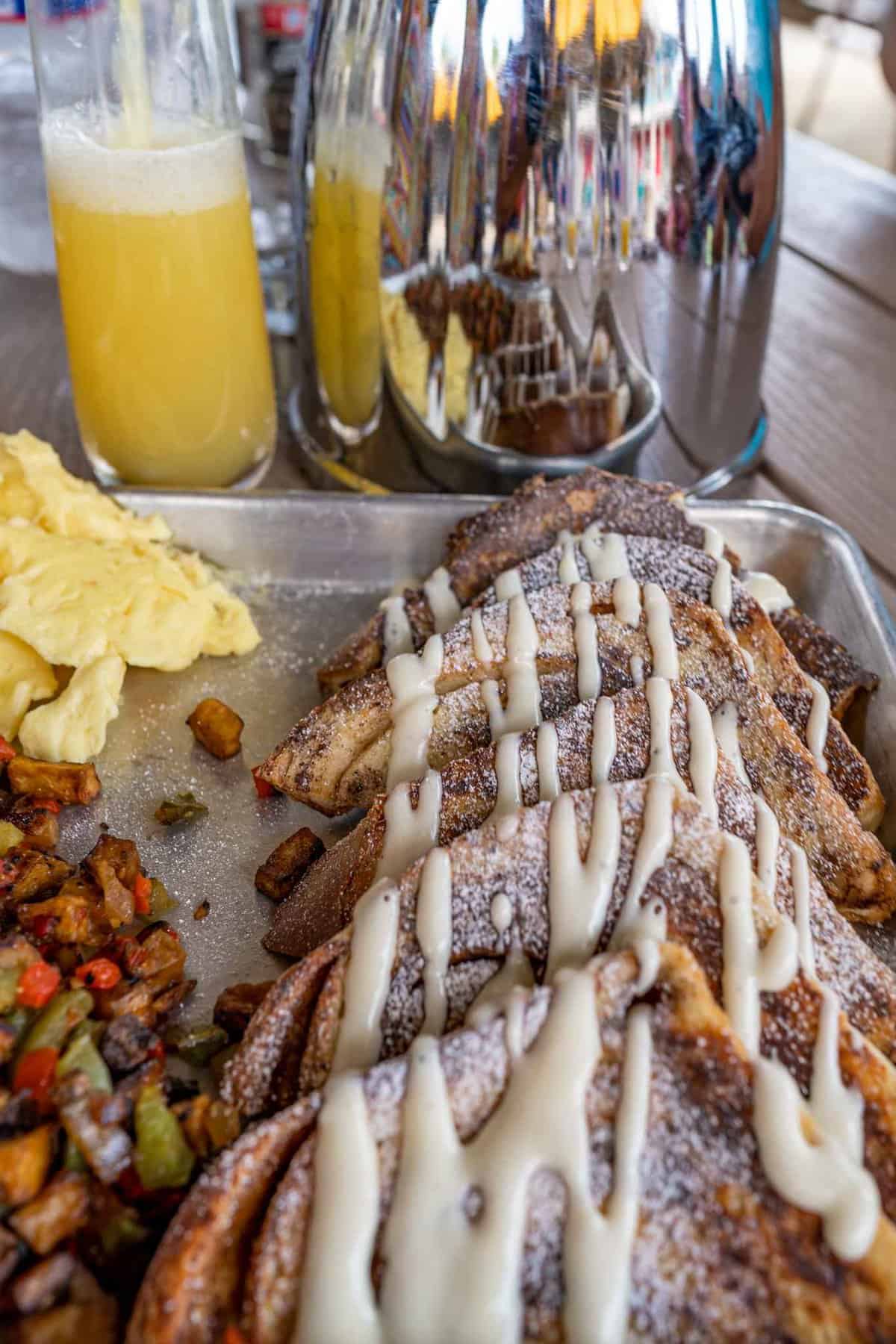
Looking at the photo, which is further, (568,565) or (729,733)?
(568,565)

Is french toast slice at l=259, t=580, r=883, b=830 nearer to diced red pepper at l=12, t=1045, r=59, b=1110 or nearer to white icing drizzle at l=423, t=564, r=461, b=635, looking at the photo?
white icing drizzle at l=423, t=564, r=461, b=635

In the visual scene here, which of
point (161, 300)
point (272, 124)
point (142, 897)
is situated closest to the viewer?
point (142, 897)

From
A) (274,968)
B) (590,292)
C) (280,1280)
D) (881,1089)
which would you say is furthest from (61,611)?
(881,1089)

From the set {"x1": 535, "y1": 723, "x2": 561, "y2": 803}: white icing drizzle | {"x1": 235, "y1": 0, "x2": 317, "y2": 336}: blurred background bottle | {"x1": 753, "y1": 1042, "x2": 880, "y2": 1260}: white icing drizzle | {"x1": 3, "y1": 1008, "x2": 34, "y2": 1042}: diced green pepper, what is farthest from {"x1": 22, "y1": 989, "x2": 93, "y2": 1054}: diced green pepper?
{"x1": 235, "y1": 0, "x2": 317, "y2": 336}: blurred background bottle

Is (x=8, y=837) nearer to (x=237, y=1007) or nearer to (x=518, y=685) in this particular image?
(x=237, y=1007)

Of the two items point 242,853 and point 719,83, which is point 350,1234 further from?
point 719,83

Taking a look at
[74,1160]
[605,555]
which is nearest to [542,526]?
[605,555]
